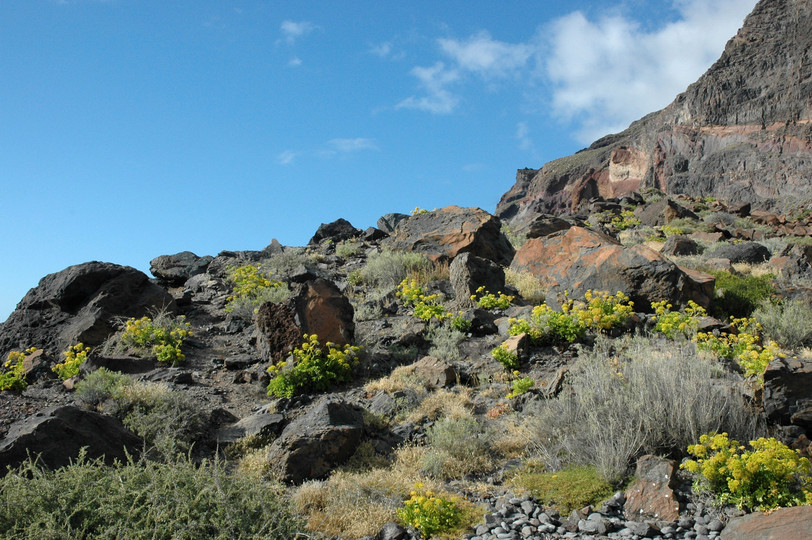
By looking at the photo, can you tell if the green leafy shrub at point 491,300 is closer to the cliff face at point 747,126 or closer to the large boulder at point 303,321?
the large boulder at point 303,321

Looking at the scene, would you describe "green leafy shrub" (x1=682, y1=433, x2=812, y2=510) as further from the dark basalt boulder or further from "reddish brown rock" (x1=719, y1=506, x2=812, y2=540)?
the dark basalt boulder

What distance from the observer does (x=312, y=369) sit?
7.95m

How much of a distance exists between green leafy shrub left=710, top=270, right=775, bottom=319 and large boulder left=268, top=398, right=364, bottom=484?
7383 millimetres

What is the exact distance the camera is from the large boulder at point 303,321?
8578 millimetres

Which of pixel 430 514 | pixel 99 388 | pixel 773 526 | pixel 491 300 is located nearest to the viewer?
pixel 773 526

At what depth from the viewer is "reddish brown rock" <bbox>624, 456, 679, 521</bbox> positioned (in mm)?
4371

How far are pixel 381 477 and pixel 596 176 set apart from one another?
3441 inches

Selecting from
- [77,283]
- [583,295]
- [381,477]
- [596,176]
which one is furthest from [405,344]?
[596,176]

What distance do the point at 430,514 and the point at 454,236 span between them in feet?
34.5

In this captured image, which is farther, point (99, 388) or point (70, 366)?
point (70, 366)

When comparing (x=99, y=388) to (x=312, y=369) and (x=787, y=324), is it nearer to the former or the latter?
(x=312, y=369)

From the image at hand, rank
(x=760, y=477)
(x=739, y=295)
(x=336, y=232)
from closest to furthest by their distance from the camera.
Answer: (x=760, y=477), (x=739, y=295), (x=336, y=232)

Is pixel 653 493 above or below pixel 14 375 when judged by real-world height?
below

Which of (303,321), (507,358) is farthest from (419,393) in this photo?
(303,321)
